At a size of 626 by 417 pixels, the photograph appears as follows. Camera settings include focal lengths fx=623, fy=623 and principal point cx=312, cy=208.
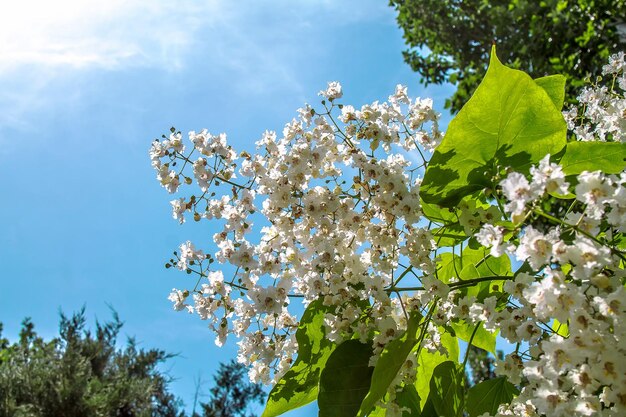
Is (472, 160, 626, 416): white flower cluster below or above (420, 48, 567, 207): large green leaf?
below

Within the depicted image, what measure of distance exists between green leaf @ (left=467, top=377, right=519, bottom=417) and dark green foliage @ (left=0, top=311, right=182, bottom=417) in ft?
16.8

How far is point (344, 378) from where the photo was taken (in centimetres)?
104

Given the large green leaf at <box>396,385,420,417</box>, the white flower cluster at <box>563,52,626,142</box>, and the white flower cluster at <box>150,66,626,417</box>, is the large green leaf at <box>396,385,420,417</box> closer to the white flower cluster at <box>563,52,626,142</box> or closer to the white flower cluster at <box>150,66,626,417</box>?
the white flower cluster at <box>150,66,626,417</box>

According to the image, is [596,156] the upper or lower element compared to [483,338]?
upper

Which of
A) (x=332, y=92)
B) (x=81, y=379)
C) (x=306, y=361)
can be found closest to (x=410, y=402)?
(x=306, y=361)

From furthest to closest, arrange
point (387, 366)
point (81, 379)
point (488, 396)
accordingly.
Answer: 1. point (81, 379)
2. point (488, 396)
3. point (387, 366)

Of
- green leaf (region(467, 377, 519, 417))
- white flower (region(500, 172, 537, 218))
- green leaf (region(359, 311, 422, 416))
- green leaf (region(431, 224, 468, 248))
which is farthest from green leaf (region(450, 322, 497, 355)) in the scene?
white flower (region(500, 172, 537, 218))

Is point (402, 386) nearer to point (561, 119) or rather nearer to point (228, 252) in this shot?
point (228, 252)

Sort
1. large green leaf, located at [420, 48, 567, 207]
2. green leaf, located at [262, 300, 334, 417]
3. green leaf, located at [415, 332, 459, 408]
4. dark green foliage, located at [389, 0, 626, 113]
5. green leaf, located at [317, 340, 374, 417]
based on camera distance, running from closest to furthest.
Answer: large green leaf, located at [420, 48, 567, 207] < green leaf, located at [317, 340, 374, 417] < green leaf, located at [262, 300, 334, 417] < green leaf, located at [415, 332, 459, 408] < dark green foliage, located at [389, 0, 626, 113]

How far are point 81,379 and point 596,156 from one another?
5841 millimetres

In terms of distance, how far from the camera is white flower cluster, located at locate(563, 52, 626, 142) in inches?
47.4

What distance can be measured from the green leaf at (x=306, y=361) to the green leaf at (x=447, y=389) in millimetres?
196

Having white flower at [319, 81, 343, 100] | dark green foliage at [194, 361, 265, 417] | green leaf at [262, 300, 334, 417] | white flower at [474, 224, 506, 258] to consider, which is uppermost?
dark green foliage at [194, 361, 265, 417]

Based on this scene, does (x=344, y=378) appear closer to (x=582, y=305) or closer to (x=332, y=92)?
(x=582, y=305)
